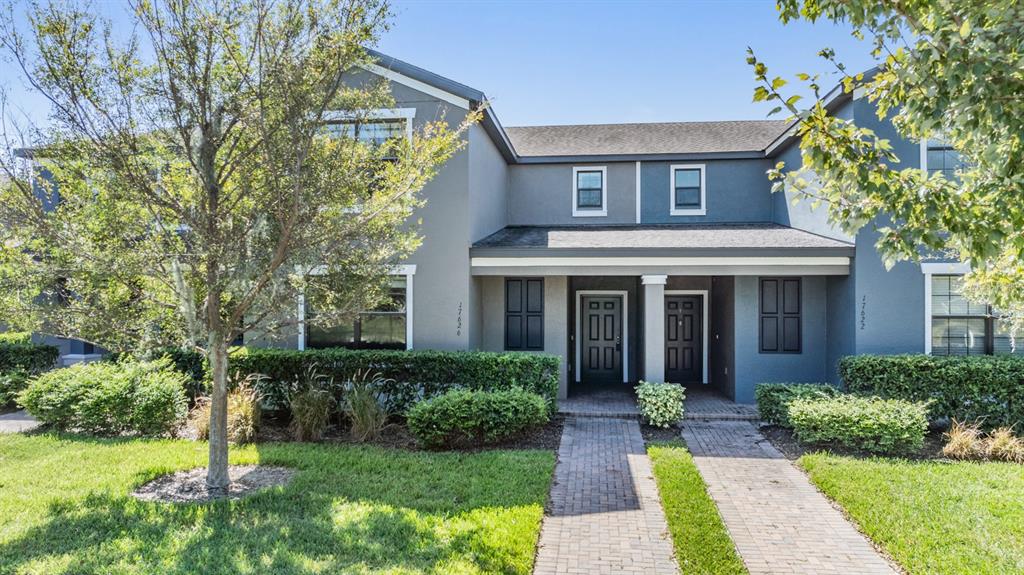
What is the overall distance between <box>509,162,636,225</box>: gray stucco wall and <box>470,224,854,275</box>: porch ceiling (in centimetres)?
282

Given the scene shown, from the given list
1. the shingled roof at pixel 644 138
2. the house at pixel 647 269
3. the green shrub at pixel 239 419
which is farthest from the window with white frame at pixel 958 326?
the green shrub at pixel 239 419

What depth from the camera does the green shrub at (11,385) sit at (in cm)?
1050

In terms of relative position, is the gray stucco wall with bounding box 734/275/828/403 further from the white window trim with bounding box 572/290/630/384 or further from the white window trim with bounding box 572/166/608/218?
the white window trim with bounding box 572/166/608/218

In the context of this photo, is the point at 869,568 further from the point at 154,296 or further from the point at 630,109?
the point at 630,109

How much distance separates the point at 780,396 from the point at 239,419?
358 inches

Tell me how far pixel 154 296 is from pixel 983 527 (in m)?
9.57

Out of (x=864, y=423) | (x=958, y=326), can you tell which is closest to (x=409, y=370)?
(x=864, y=423)

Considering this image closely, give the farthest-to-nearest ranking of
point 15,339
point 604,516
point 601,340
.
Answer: point 601,340, point 15,339, point 604,516

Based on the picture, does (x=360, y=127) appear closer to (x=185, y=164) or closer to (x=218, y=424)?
(x=185, y=164)

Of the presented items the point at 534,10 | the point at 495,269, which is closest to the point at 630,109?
the point at 534,10

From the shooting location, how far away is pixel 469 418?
26.5 feet

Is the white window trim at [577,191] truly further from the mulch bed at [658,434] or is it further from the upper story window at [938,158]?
the upper story window at [938,158]

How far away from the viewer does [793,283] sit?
11531 millimetres

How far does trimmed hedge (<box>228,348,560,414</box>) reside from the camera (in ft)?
31.6
